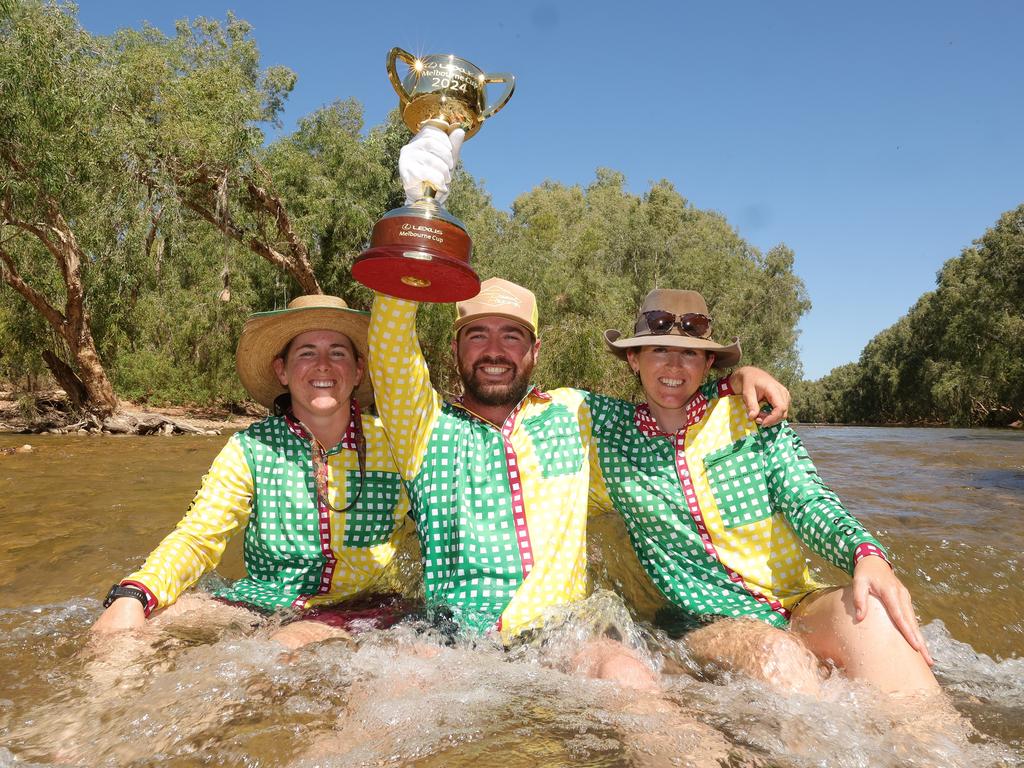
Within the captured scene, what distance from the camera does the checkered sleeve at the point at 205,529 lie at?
259cm

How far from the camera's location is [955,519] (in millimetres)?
6105

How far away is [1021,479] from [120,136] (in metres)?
15.3

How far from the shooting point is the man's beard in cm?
298

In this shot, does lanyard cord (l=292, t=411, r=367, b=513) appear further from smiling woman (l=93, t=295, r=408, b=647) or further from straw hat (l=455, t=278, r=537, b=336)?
straw hat (l=455, t=278, r=537, b=336)

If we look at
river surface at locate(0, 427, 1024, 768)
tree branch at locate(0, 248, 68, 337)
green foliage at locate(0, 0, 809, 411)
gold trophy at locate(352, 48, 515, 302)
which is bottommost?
river surface at locate(0, 427, 1024, 768)

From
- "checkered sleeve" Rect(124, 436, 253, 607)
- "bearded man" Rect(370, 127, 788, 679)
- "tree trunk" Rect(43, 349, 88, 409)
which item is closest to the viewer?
"checkered sleeve" Rect(124, 436, 253, 607)

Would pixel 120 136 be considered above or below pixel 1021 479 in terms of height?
above

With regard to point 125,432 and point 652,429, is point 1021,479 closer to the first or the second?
point 652,429

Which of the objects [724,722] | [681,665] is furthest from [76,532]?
[724,722]

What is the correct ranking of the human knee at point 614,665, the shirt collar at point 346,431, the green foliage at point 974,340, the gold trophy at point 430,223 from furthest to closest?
the green foliage at point 974,340
the shirt collar at point 346,431
the gold trophy at point 430,223
the human knee at point 614,665

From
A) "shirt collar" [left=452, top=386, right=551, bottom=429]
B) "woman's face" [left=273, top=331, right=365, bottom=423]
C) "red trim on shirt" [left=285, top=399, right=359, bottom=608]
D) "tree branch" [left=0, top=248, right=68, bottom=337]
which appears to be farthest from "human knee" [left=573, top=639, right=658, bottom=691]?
"tree branch" [left=0, top=248, right=68, bottom=337]

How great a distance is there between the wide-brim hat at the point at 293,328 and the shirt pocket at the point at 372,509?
0.41 meters

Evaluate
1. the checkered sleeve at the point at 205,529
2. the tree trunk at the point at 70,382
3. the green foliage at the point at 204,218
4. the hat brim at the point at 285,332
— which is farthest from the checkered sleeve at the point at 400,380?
the tree trunk at the point at 70,382

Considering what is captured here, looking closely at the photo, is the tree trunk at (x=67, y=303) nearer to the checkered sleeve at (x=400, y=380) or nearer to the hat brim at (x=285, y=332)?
the hat brim at (x=285, y=332)
